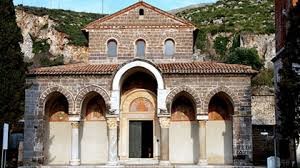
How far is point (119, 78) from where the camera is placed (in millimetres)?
21531

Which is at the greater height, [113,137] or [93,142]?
[113,137]

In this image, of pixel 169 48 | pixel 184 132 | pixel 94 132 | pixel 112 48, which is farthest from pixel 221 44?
pixel 94 132

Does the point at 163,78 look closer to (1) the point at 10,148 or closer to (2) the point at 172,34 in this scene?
(2) the point at 172,34

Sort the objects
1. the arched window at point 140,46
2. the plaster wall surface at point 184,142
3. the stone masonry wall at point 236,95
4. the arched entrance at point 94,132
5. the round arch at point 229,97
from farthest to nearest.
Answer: the arched window at point 140,46 → the arched entrance at point 94,132 → the plaster wall surface at point 184,142 → the round arch at point 229,97 → the stone masonry wall at point 236,95

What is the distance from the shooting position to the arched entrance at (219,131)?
22906mm

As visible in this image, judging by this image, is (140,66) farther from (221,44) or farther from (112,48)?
(221,44)

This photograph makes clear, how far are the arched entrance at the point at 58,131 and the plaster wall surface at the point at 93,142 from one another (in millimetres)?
786

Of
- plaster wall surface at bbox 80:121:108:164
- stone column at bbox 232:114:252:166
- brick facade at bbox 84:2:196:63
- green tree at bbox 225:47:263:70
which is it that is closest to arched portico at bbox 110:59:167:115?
plaster wall surface at bbox 80:121:108:164

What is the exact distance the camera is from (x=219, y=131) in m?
23.2

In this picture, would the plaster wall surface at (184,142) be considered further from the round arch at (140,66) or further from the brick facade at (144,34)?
the brick facade at (144,34)

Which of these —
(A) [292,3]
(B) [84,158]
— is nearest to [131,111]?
(B) [84,158]

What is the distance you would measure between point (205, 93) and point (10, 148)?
36.9 feet

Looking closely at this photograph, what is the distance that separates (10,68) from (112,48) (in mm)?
8608

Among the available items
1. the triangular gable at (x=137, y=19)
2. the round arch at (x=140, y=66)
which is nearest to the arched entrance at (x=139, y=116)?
the round arch at (x=140, y=66)
